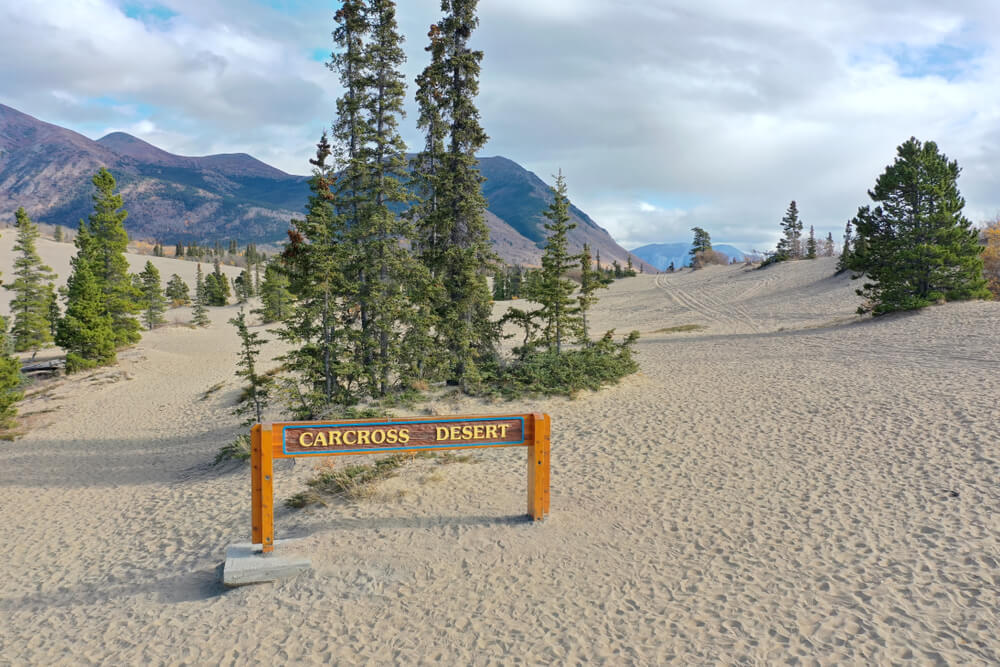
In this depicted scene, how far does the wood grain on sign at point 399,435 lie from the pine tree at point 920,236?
86.7 ft

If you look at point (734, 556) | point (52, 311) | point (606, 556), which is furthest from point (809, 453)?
point (52, 311)

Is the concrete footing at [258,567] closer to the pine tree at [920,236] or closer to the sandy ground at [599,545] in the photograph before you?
the sandy ground at [599,545]

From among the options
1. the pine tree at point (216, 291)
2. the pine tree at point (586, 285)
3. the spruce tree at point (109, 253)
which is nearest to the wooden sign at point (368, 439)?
the pine tree at point (586, 285)

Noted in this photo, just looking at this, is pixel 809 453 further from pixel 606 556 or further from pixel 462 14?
pixel 462 14

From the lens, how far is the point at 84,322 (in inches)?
1145

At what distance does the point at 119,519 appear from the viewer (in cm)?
1066

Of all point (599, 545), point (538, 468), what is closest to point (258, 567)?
point (538, 468)

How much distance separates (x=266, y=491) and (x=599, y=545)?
467cm

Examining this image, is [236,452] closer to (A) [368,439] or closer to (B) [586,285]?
(A) [368,439]

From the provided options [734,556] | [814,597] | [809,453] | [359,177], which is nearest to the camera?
[814,597]

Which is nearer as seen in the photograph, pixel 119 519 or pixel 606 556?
pixel 606 556

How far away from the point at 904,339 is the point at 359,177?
2190 centimetres

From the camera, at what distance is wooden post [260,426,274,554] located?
699 cm

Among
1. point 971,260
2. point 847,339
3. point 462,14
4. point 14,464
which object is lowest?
point 14,464
